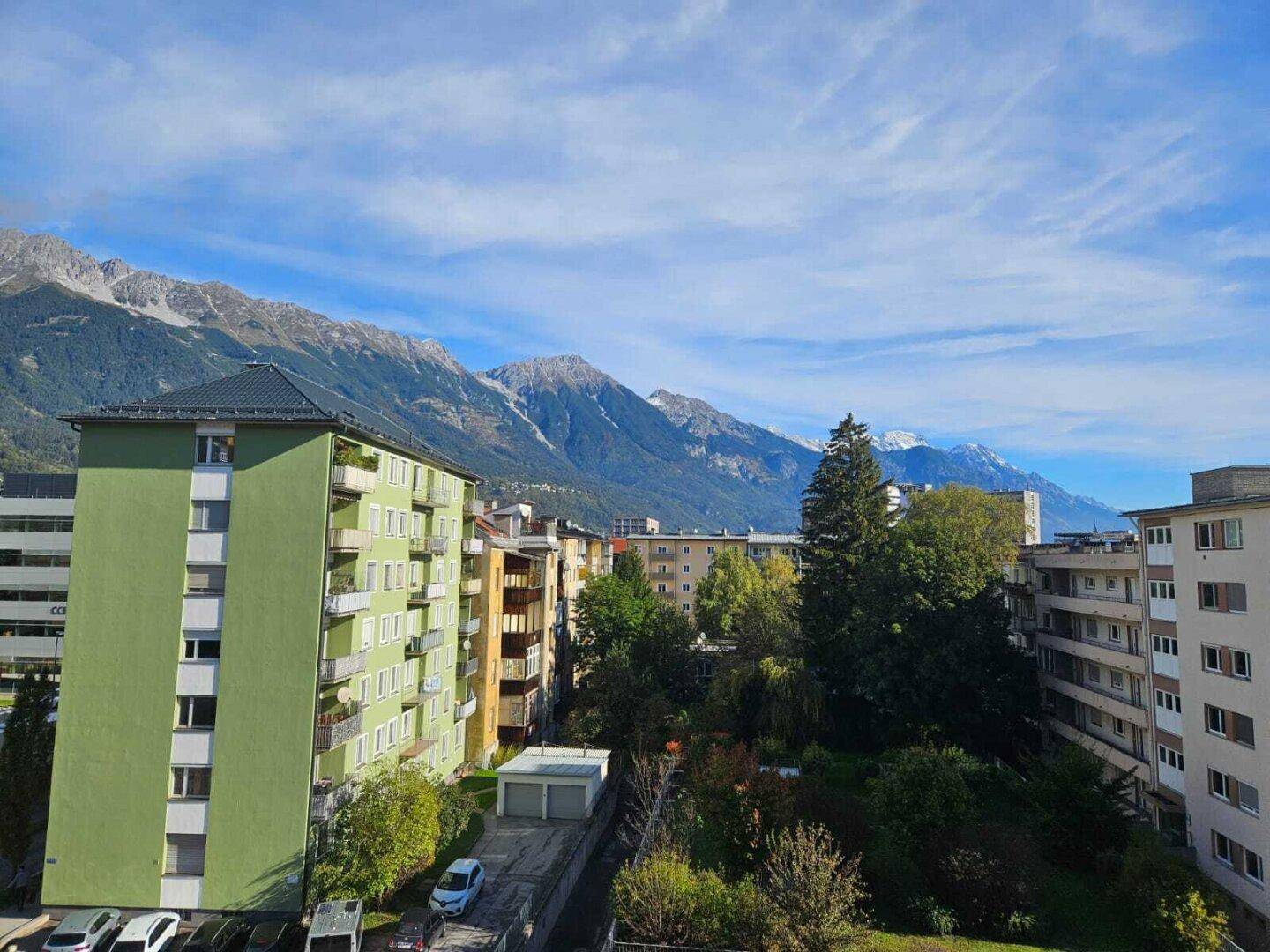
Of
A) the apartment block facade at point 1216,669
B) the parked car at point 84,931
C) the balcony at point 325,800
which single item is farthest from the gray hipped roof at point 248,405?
the apartment block facade at point 1216,669

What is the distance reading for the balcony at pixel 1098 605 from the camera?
37.4 metres

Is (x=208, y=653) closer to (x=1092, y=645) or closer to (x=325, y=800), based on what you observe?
(x=325, y=800)

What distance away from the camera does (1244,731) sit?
2758 centimetres

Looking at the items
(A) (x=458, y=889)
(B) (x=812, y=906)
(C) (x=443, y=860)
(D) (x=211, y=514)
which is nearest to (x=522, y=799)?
(C) (x=443, y=860)

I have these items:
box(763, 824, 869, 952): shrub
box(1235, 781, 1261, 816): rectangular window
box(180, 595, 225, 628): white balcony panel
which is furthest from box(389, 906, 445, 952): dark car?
box(1235, 781, 1261, 816): rectangular window

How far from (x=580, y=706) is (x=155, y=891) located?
30290mm

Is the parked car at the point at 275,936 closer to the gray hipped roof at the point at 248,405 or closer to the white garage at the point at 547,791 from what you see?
the white garage at the point at 547,791

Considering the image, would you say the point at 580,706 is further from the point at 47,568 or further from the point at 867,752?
the point at 47,568

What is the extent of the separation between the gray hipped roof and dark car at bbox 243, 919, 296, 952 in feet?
57.6

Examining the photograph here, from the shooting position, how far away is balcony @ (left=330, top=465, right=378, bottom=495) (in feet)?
98.5

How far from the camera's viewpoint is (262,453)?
2983cm

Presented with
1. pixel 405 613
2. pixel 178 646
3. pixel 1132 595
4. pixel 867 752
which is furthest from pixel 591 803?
pixel 1132 595

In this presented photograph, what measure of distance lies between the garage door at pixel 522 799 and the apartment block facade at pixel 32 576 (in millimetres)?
47055

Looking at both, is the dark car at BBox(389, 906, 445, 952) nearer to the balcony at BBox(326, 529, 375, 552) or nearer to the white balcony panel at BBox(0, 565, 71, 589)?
the balcony at BBox(326, 529, 375, 552)
